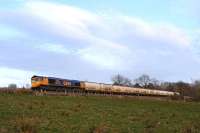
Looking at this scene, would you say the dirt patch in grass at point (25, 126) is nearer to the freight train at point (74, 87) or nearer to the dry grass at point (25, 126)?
the dry grass at point (25, 126)

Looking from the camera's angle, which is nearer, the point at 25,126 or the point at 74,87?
the point at 25,126

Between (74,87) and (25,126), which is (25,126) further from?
(74,87)

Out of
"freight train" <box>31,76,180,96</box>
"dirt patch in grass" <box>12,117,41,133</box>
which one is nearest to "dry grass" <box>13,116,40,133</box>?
"dirt patch in grass" <box>12,117,41,133</box>

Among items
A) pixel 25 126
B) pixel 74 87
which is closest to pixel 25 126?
pixel 25 126

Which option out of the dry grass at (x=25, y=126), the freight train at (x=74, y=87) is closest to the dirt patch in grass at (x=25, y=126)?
the dry grass at (x=25, y=126)

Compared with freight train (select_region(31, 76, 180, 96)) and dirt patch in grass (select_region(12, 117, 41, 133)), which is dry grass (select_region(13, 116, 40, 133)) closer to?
dirt patch in grass (select_region(12, 117, 41, 133))

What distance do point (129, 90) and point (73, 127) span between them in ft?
236

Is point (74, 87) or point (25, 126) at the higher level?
point (74, 87)

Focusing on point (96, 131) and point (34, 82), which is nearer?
point (96, 131)

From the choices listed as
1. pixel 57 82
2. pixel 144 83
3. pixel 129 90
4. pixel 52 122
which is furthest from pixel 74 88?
pixel 144 83

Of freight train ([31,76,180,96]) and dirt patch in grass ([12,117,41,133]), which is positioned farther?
freight train ([31,76,180,96])

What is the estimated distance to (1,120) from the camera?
1853 centimetres

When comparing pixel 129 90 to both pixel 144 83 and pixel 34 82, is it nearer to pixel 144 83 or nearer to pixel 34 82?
pixel 34 82

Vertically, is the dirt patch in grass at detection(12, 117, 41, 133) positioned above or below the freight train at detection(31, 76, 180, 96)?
below
